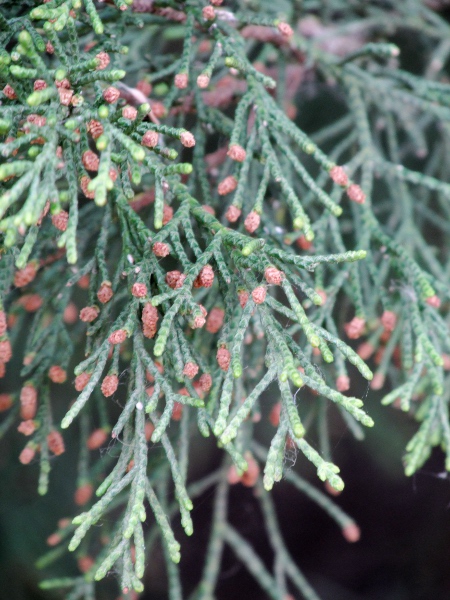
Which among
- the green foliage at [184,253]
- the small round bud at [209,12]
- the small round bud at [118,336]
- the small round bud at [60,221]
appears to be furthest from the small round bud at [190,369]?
Answer: the small round bud at [209,12]

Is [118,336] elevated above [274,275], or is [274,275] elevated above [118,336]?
[274,275]

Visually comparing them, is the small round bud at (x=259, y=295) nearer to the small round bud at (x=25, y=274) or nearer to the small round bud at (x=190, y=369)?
the small round bud at (x=190, y=369)

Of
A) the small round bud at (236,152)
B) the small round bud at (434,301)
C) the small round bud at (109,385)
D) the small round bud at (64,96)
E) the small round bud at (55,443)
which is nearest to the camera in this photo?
the small round bud at (64,96)

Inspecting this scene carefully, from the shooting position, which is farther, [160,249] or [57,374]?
[57,374]

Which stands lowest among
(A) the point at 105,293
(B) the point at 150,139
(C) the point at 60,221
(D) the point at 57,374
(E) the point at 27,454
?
(E) the point at 27,454

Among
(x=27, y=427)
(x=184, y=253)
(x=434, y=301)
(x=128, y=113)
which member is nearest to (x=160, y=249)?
(x=184, y=253)

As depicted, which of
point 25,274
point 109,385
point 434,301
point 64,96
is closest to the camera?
point 64,96

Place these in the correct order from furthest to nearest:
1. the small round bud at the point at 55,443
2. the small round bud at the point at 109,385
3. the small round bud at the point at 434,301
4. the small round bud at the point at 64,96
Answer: the small round bud at the point at 434,301
the small round bud at the point at 55,443
the small round bud at the point at 109,385
the small round bud at the point at 64,96

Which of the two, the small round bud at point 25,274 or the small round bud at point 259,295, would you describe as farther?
the small round bud at point 25,274

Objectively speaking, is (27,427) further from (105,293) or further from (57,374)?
(105,293)

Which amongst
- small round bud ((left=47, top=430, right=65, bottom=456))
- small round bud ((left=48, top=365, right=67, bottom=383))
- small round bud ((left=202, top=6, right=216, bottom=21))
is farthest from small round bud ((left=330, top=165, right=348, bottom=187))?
small round bud ((left=47, top=430, right=65, bottom=456))
